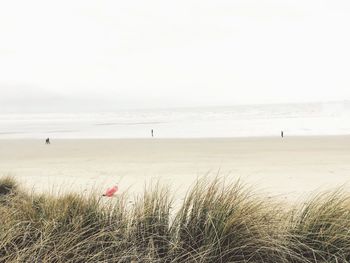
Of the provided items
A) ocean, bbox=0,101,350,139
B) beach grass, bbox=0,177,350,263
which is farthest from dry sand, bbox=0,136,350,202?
ocean, bbox=0,101,350,139

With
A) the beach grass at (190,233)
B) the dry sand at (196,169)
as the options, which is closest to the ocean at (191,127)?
the dry sand at (196,169)

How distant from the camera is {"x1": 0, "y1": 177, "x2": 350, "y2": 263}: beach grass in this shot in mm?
3092

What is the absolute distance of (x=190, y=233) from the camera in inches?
132

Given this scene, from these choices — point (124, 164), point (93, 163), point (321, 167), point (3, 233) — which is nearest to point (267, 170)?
point (321, 167)

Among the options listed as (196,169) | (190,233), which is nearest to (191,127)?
(196,169)

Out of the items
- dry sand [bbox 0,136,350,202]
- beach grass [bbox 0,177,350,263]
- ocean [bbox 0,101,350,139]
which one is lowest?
ocean [bbox 0,101,350,139]

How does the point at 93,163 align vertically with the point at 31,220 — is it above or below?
below

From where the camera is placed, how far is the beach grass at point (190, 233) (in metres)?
3.09

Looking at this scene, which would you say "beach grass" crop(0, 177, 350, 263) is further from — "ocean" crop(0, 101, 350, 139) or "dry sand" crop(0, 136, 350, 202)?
"ocean" crop(0, 101, 350, 139)

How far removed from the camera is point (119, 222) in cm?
357

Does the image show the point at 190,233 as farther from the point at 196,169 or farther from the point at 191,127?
the point at 191,127

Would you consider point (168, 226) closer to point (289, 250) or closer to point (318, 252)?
point (289, 250)

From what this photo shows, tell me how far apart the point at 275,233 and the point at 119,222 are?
1.39 metres

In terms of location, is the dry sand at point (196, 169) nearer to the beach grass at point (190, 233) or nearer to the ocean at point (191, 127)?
the beach grass at point (190, 233)
